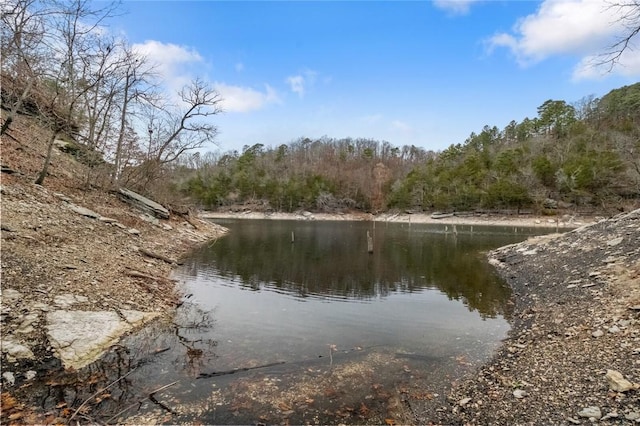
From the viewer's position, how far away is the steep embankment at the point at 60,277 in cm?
707

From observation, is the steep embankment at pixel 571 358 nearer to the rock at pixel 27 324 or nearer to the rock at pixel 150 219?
the rock at pixel 27 324

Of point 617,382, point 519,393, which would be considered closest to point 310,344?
point 519,393

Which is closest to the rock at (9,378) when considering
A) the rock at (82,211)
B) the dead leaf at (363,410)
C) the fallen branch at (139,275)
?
the dead leaf at (363,410)

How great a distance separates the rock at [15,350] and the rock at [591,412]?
975 cm

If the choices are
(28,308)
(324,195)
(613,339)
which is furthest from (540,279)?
(324,195)

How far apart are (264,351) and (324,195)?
304ft

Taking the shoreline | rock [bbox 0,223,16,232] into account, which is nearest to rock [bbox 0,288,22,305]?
rock [bbox 0,223,16,232]

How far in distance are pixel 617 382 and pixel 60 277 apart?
42.1 feet

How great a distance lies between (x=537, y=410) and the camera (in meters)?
5.88

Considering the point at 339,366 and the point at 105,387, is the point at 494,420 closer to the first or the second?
the point at 339,366

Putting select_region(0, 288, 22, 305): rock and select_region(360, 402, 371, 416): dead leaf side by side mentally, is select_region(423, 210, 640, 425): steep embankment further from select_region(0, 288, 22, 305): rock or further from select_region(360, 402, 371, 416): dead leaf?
select_region(0, 288, 22, 305): rock

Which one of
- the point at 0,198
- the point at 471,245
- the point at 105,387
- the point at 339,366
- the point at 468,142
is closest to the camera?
the point at 105,387

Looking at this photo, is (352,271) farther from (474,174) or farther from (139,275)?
(474,174)

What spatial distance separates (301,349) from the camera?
945cm
